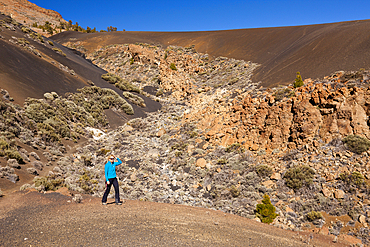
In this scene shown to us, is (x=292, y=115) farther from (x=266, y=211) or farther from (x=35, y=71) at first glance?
(x=35, y=71)

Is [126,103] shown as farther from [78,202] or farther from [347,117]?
[347,117]

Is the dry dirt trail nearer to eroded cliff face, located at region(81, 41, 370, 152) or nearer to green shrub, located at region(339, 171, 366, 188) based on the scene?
green shrub, located at region(339, 171, 366, 188)

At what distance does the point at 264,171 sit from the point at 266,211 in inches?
109

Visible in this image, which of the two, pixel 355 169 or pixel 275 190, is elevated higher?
pixel 355 169

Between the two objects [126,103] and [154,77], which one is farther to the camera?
[154,77]

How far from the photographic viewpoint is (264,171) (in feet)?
37.3

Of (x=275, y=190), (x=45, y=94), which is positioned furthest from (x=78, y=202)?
(x=45, y=94)

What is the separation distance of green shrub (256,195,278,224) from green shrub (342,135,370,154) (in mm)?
4437

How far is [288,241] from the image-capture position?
6.96 meters

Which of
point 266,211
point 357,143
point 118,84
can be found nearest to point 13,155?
point 266,211

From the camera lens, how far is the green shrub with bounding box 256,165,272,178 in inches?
442

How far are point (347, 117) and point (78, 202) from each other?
1262 centimetres

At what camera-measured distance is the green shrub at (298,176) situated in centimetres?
973

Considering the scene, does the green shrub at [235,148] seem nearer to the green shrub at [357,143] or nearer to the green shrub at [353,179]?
the green shrub at [357,143]
